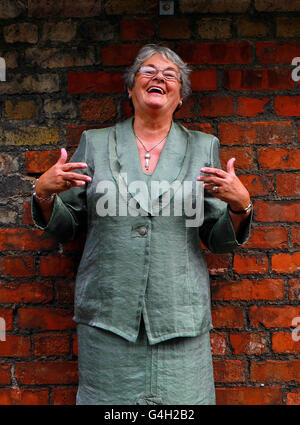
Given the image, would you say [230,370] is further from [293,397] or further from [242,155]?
[242,155]

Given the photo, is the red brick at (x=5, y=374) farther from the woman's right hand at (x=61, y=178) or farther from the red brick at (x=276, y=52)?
the red brick at (x=276, y=52)

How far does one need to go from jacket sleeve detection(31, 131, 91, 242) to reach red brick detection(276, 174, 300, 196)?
77 cm

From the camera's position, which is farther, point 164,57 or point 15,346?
point 15,346

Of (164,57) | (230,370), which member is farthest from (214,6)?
(230,370)

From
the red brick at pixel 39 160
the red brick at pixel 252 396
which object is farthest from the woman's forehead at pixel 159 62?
the red brick at pixel 252 396

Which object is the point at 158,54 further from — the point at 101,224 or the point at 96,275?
the point at 96,275

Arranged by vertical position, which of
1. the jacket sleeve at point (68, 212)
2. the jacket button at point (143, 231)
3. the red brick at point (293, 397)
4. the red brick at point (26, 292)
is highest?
the jacket sleeve at point (68, 212)

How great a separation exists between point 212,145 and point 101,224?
1.57ft

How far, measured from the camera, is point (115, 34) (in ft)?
5.61

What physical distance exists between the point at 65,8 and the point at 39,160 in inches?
24.1

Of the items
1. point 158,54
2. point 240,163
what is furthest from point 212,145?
point 158,54

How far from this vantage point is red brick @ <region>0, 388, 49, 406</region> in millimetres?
1713

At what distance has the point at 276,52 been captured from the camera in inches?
67.1

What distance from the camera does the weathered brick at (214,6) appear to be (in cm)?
169
